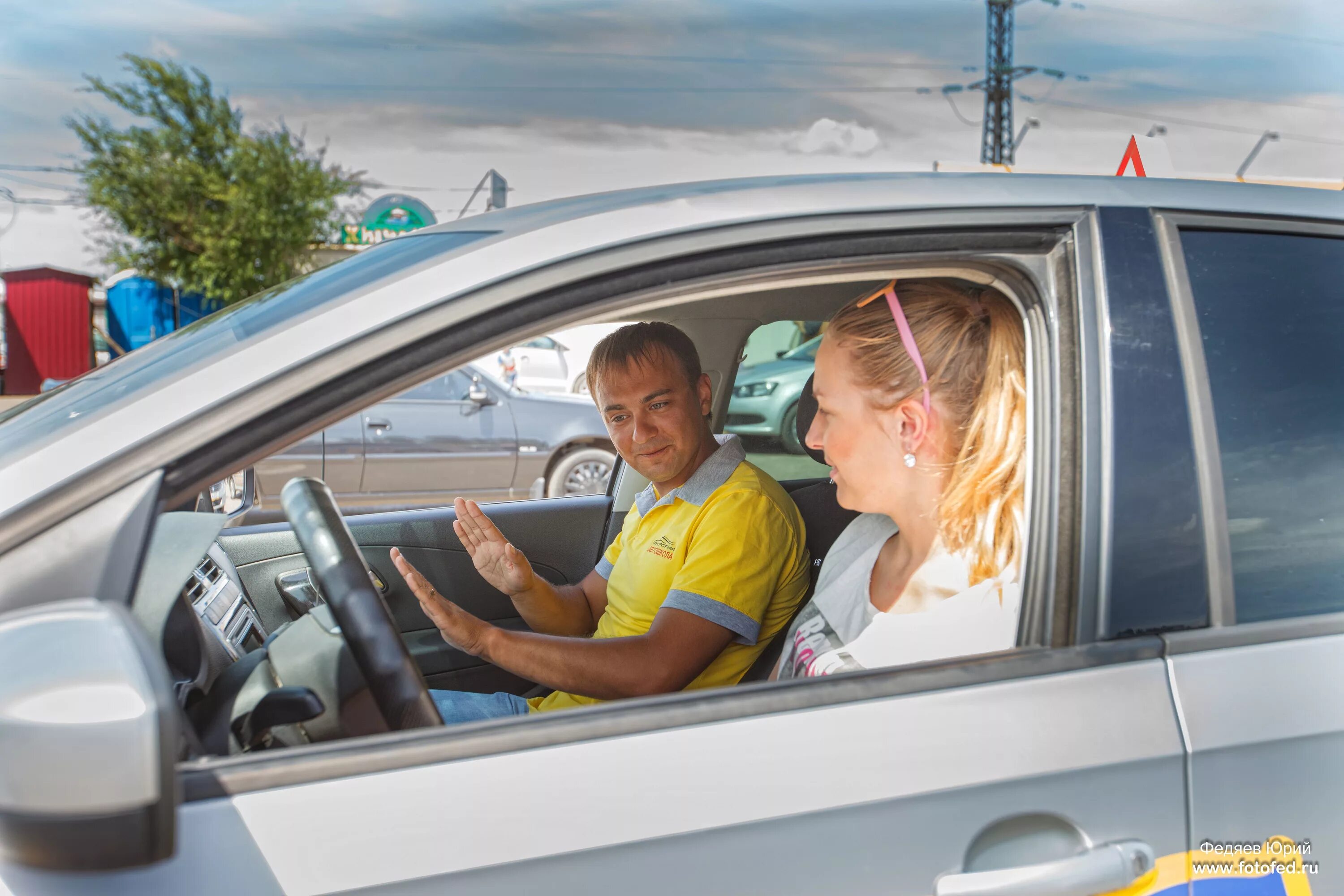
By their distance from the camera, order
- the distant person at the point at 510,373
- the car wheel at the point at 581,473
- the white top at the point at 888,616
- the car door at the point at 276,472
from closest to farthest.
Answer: the white top at the point at 888,616 < the car door at the point at 276,472 < the distant person at the point at 510,373 < the car wheel at the point at 581,473

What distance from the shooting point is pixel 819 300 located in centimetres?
208

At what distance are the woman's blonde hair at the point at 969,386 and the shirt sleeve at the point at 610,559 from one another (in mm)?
1010

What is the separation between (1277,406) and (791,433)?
4.34 feet

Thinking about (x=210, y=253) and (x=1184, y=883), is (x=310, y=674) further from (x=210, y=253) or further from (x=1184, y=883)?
(x=210, y=253)

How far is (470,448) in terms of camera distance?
271 inches

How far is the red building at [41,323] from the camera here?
2572 centimetres

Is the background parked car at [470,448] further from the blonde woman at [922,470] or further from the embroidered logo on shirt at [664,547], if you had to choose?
the blonde woman at [922,470]

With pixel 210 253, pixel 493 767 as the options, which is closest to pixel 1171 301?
pixel 493 767

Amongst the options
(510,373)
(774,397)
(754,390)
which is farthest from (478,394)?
(774,397)

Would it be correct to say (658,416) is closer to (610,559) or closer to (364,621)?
(610,559)

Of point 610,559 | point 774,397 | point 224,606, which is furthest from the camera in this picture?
point 774,397

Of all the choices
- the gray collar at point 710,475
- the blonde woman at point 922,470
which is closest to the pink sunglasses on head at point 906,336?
the blonde woman at point 922,470

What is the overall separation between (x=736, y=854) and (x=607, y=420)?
4.62 feet

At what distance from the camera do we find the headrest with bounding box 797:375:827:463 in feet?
7.04
